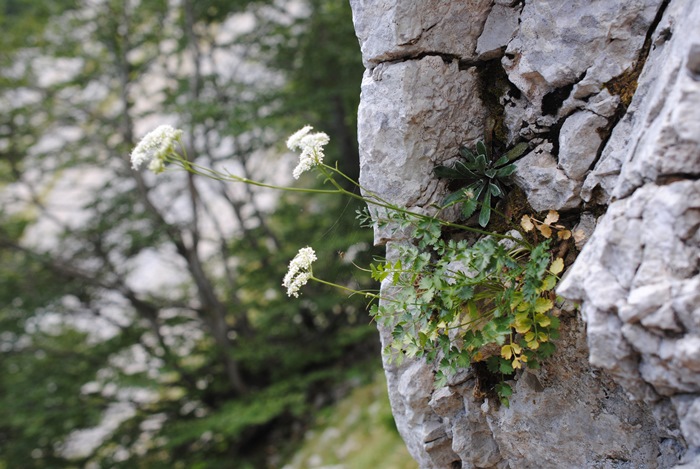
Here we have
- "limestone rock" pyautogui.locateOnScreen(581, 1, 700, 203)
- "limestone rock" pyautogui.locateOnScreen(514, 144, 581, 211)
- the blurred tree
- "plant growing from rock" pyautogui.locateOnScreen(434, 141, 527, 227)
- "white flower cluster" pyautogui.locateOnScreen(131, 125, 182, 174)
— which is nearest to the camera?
"limestone rock" pyautogui.locateOnScreen(581, 1, 700, 203)

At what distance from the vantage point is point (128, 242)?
614 cm

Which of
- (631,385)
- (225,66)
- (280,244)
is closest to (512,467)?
(631,385)

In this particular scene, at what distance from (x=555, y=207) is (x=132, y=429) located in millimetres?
5376

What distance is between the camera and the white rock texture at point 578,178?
1493mm

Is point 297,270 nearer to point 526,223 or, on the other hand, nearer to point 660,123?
point 526,223

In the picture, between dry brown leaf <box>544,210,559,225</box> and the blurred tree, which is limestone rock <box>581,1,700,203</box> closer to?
dry brown leaf <box>544,210,559,225</box>

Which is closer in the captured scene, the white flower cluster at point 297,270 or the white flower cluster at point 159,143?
the white flower cluster at point 159,143

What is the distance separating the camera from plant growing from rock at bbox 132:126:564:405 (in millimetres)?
1922

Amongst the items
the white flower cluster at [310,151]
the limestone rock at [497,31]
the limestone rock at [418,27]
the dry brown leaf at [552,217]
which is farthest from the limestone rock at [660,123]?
the white flower cluster at [310,151]

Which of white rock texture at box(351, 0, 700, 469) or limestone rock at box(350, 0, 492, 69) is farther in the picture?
limestone rock at box(350, 0, 492, 69)

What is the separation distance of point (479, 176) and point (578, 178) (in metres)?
0.37

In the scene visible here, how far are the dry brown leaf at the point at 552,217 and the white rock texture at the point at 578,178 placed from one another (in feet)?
0.14

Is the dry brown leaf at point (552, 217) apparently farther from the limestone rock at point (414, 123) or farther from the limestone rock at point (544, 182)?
the limestone rock at point (414, 123)

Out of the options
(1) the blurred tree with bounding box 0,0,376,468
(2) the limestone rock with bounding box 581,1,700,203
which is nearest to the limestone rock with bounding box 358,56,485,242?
(2) the limestone rock with bounding box 581,1,700,203
